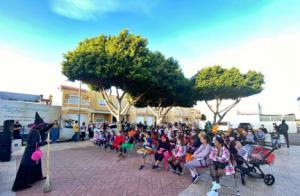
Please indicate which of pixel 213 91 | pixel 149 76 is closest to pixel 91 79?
pixel 149 76

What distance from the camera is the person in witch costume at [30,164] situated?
4.25m

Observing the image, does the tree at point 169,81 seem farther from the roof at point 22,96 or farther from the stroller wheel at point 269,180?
the roof at point 22,96

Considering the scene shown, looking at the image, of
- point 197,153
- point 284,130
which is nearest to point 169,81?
point 284,130

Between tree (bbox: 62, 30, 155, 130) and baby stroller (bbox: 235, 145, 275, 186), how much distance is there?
284 inches

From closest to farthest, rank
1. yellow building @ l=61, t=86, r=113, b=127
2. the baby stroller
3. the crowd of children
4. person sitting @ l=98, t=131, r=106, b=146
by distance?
the crowd of children < the baby stroller < person sitting @ l=98, t=131, r=106, b=146 < yellow building @ l=61, t=86, r=113, b=127

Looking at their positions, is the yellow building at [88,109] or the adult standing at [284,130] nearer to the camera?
the adult standing at [284,130]

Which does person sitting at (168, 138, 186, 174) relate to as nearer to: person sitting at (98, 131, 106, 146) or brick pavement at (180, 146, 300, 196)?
brick pavement at (180, 146, 300, 196)

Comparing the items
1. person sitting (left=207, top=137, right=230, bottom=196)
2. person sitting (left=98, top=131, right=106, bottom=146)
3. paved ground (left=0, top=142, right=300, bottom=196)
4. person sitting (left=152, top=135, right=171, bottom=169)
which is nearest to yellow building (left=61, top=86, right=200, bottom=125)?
person sitting (left=98, top=131, right=106, bottom=146)

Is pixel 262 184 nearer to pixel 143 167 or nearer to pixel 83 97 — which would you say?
pixel 143 167

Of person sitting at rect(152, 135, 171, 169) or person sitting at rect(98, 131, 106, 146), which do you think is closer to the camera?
person sitting at rect(152, 135, 171, 169)

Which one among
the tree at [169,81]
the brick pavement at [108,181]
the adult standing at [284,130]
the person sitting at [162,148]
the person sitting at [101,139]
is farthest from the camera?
the tree at [169,81]

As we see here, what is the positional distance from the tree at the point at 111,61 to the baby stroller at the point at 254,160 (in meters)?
7.20

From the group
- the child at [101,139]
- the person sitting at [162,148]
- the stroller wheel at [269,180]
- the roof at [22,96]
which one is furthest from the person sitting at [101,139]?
the roof at [22,96]

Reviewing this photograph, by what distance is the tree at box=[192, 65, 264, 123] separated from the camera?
16688 millimetres
